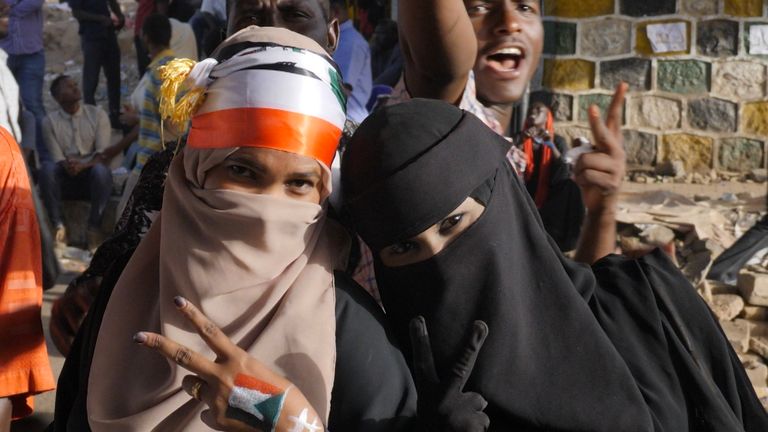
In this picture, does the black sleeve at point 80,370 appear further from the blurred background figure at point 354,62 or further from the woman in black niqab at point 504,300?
the blurred background figure at point 354,62

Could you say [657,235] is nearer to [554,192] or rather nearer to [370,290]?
[554,192]

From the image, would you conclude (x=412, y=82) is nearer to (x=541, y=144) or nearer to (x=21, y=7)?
(x=541, y=144)

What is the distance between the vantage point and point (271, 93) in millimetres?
2020

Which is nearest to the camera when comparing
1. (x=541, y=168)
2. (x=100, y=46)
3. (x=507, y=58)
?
(x=507, y=58)

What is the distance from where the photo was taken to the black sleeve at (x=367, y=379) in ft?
Answer: 6.07

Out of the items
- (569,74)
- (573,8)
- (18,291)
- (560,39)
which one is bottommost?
(569,74)

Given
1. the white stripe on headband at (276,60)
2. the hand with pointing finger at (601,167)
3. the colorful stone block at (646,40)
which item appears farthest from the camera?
the colorful stone block at (646,40)

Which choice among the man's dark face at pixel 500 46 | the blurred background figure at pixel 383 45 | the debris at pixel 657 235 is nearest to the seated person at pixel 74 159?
the blurred background figure at pixel 383 45

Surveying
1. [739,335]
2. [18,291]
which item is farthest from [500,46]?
[739,335]

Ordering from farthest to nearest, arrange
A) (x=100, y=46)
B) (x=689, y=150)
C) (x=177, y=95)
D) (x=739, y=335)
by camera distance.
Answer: (x=689, y=150) → (x=100, y=46) → (x=739, y=335) → (x=177, y=95)

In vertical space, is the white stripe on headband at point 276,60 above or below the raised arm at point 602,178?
above

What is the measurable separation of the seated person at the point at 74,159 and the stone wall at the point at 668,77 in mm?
3869

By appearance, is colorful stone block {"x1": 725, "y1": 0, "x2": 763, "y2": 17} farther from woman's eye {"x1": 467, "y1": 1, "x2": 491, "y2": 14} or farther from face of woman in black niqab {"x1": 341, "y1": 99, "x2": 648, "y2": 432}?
face of woman in black niqab {"x1": 341, "y1": 99, "x2": 648, "y2": 432}

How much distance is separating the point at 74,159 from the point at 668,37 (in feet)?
17.3
